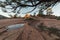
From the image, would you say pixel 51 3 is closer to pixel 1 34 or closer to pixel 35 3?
pixel 35 3

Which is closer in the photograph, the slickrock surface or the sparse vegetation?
the slickrock surface

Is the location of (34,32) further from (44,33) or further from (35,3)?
(35,3)

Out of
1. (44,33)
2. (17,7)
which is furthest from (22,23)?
(44,33)

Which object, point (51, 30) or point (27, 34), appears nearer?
point (27, 34)

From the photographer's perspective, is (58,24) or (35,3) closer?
(35,3)

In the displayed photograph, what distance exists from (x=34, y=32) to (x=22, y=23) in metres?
0.96

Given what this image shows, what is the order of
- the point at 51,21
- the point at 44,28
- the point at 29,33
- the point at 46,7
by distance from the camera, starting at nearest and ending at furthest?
the point at 29,33
the point at 44,28
the point at 46,7
the point at 51,21

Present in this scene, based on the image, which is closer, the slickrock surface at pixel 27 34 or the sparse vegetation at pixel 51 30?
the slickrock surface at pixel 27 34

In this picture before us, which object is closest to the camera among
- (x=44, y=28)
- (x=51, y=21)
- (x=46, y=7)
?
(x=44, y=28)

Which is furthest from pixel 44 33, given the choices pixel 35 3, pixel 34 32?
pixel 35 3

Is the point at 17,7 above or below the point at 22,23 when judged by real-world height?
above

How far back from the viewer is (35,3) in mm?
7504

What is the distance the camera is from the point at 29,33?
696cm

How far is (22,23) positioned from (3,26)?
67cm
